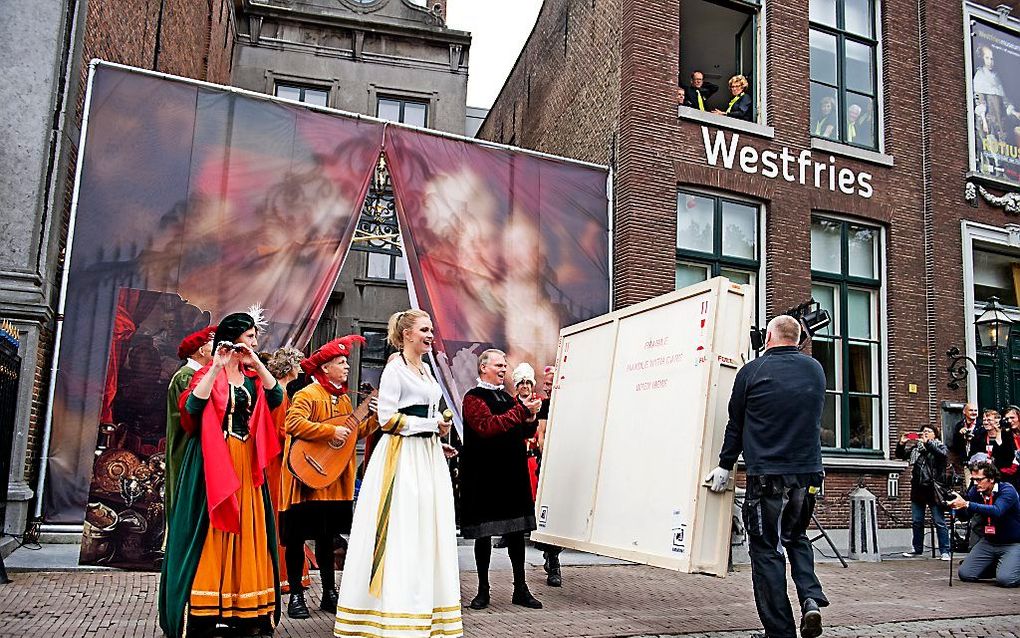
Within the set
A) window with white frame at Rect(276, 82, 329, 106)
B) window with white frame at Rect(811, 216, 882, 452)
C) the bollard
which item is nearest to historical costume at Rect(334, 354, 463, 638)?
the bollard

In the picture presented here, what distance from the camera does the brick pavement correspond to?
5789 mm

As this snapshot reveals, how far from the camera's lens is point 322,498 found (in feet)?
19.6

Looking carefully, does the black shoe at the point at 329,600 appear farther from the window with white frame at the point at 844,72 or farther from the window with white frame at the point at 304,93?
Result: the window with white frame at the point at 304,93

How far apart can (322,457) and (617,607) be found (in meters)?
2.67

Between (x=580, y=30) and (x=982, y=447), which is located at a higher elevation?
(x=580, y=30)

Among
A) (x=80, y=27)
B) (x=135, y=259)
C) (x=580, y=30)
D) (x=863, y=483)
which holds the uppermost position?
(x=580, y=30)

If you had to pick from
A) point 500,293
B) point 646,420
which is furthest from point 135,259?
point 646,420

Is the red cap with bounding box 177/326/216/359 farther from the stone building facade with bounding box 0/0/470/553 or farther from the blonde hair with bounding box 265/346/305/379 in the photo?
the stone building facade with bounding box 0/0/470/553

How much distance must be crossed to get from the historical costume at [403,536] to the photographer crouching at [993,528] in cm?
604

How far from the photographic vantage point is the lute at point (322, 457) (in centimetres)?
588

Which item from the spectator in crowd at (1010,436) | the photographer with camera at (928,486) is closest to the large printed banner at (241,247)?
the photographer with camera at (928,486)

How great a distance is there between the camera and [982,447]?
37.0 ft

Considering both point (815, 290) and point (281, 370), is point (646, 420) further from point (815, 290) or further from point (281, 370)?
point (815, 290)

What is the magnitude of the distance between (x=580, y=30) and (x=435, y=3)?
8.29 m
